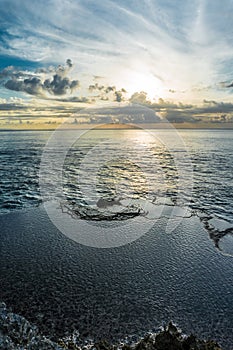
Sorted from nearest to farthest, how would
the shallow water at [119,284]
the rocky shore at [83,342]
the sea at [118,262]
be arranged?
1. the rocky shore at [83,342]
2. the shallow water at [119,284]
3. the sea at [118,262]

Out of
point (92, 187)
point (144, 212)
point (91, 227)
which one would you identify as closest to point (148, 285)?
point (91, 227)

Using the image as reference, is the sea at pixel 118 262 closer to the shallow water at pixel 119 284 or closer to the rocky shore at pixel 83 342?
the shallow water at pixel 119 284

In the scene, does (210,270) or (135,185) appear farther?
(135,185)

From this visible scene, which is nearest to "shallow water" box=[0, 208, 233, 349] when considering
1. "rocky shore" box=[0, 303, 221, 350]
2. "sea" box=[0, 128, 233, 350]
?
"sea" box=[0, 128, 233, 350]

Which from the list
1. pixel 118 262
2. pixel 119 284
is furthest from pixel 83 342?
pixel 118 262

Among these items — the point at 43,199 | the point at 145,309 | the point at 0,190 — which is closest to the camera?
the point at 145,309

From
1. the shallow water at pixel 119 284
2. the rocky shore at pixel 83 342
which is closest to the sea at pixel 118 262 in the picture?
the shallow water at pixel 119 284

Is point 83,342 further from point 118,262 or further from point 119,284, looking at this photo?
point 118,262

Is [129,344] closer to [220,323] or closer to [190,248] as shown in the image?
[220,323]
